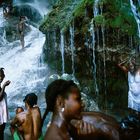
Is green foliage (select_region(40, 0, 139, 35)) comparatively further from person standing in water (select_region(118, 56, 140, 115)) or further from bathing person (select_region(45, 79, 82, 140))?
bathing person (select_region(45, 79, 82, 140))

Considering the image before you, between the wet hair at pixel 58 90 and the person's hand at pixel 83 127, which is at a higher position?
the wet hair at pixel 58 90

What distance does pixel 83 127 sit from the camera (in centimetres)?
336

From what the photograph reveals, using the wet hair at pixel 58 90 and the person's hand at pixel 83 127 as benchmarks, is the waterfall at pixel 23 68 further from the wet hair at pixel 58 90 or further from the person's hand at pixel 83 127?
the wet hair at pixel 58 90

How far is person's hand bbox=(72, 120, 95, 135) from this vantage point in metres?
3.33

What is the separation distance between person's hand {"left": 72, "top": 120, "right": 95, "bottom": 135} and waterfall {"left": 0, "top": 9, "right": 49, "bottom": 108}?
1034 centimetres

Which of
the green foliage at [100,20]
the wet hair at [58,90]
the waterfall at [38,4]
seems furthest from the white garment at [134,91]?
the waterfall at [38,4]

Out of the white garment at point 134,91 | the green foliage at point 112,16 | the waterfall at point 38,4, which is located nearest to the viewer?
the white garment at point 134,91

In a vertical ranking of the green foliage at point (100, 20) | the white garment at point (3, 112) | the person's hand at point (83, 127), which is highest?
the green foliage at point (100, 20)

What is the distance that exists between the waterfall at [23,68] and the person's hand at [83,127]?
10338mm

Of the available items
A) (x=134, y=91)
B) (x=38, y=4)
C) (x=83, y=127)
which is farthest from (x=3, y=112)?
(x=38, y=4)

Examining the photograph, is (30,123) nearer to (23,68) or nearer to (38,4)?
(23,68)

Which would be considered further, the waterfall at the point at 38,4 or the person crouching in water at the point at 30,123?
the waterfall at the point at 38,4

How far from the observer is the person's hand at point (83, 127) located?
10.9 ft

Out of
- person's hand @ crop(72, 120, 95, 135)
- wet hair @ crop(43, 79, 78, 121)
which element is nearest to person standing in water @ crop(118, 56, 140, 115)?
person's hand @ crop(72, 120, 95, 135)
